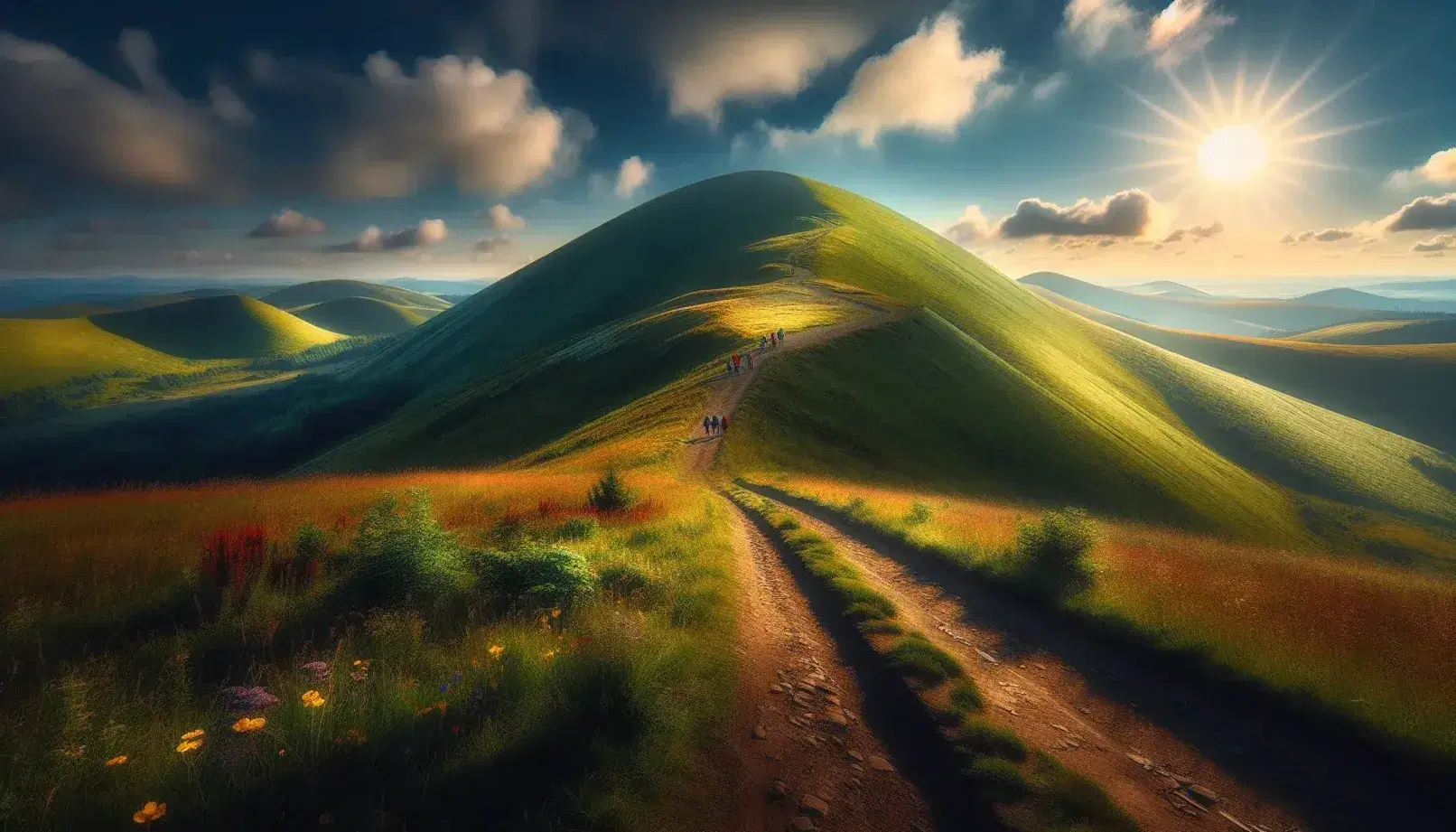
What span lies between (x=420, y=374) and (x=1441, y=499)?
200 meters

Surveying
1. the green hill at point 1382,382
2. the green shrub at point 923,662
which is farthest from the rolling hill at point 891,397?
the green hill at point 1382,382

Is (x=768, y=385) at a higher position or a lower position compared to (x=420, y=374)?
higher

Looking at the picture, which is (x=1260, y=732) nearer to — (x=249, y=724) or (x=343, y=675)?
(x=343, y=675)

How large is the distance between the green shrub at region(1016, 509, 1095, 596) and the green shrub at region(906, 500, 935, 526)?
558 cm

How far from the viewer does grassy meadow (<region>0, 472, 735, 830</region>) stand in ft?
13.5

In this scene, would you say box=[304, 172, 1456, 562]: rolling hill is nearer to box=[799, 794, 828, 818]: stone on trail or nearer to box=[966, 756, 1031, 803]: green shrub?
box=[966, 756, 1031, 803]: green shrub

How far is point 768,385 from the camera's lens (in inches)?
1551

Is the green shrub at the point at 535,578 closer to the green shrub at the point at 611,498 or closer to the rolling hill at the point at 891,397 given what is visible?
the green shrub at the point at 611,498

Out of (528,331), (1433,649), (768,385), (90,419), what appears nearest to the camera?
(1433,649)

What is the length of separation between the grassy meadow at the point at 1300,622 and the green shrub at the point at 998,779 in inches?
210

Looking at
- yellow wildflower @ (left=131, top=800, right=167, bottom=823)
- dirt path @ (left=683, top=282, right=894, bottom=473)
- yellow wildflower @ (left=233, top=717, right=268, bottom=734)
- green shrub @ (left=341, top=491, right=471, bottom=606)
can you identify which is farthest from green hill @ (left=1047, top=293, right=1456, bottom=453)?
yellow wildflower @ (left=131, top=800, right=167, bottom=823)

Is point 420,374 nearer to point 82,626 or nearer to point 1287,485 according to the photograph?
point 82,626

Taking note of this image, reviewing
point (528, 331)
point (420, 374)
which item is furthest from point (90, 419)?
point (528, 331)

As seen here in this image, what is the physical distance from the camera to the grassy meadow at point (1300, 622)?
7.49 metres
